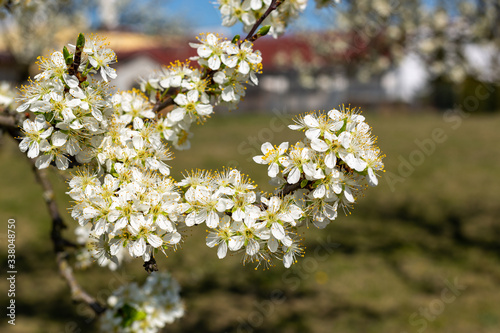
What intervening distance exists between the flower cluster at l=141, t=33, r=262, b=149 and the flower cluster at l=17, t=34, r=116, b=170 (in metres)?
0.38

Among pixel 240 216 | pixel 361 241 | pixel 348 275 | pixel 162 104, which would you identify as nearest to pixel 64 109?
pixel 162 104

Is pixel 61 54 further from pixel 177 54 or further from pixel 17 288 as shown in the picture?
pixel 177 54

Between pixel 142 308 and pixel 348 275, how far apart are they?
4.16 meters

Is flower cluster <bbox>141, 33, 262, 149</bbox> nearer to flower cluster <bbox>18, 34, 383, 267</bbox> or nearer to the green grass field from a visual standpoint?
flower cluster <bbox>18, 34, 383, 267</bbox>

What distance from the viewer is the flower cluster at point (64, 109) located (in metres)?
1.70

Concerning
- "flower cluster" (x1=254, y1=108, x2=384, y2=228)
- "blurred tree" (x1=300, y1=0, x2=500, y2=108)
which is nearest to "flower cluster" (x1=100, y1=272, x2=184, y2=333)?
"flower cluster" (x1=254, y1=108, x2=384, y2=228)

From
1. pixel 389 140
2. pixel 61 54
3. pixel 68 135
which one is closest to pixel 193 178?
pixel 68 135

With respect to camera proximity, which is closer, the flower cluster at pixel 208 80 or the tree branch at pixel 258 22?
the flower cluster at pixel 208 80

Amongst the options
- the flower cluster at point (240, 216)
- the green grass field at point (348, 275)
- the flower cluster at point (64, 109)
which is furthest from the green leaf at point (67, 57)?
the green grass field at point (348, 275)

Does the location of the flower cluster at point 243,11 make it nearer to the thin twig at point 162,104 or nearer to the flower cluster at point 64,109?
the thin twig at point 162,104

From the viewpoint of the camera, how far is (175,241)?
66.9 inches

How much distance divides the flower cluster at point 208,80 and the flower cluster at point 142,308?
3.28ft

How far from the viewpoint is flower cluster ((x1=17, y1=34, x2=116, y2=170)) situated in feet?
5.57

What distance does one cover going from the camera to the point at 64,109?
1.69m
